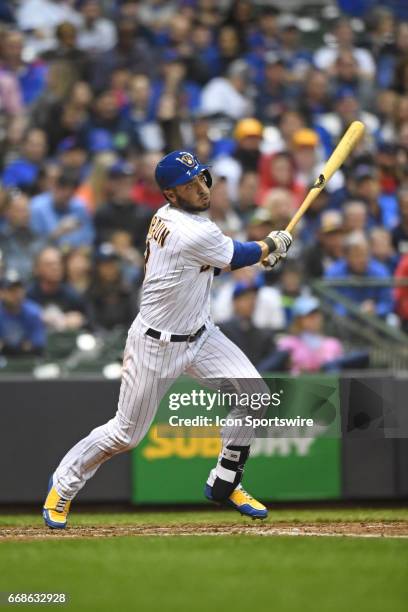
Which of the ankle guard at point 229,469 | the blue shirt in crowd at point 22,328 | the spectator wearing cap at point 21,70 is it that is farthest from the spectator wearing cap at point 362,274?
the spectator wearing cap at point 21,70

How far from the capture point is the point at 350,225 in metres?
12.0

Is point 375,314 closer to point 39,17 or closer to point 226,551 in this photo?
point 226,551

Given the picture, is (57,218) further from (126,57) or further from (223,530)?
(223,530)

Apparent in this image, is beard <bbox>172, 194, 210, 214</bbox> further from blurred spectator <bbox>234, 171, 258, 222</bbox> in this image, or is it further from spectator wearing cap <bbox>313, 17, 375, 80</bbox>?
spectator wearing cap <bbox>313, 17, 375, 80</bbox>

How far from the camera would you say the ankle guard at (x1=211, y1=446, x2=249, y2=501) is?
714 cm

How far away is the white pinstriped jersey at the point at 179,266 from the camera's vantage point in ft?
22.2

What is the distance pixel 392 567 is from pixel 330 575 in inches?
13.7

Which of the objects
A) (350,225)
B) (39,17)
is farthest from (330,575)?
(39,17)

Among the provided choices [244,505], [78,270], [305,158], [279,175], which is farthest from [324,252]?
[244,505]

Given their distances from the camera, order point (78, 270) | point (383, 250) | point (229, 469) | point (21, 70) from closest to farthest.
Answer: point (229, 469) → point (78, 270) → point (383, 250) → point (21, 70)

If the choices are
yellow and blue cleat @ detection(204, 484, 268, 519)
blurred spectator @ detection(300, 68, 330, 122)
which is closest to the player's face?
yellow and blue cleat @ detection(204, 484, 268, 519)

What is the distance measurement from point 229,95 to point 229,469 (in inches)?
285

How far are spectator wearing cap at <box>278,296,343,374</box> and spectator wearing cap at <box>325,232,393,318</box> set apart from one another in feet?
0.77

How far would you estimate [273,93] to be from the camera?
44.8ft
